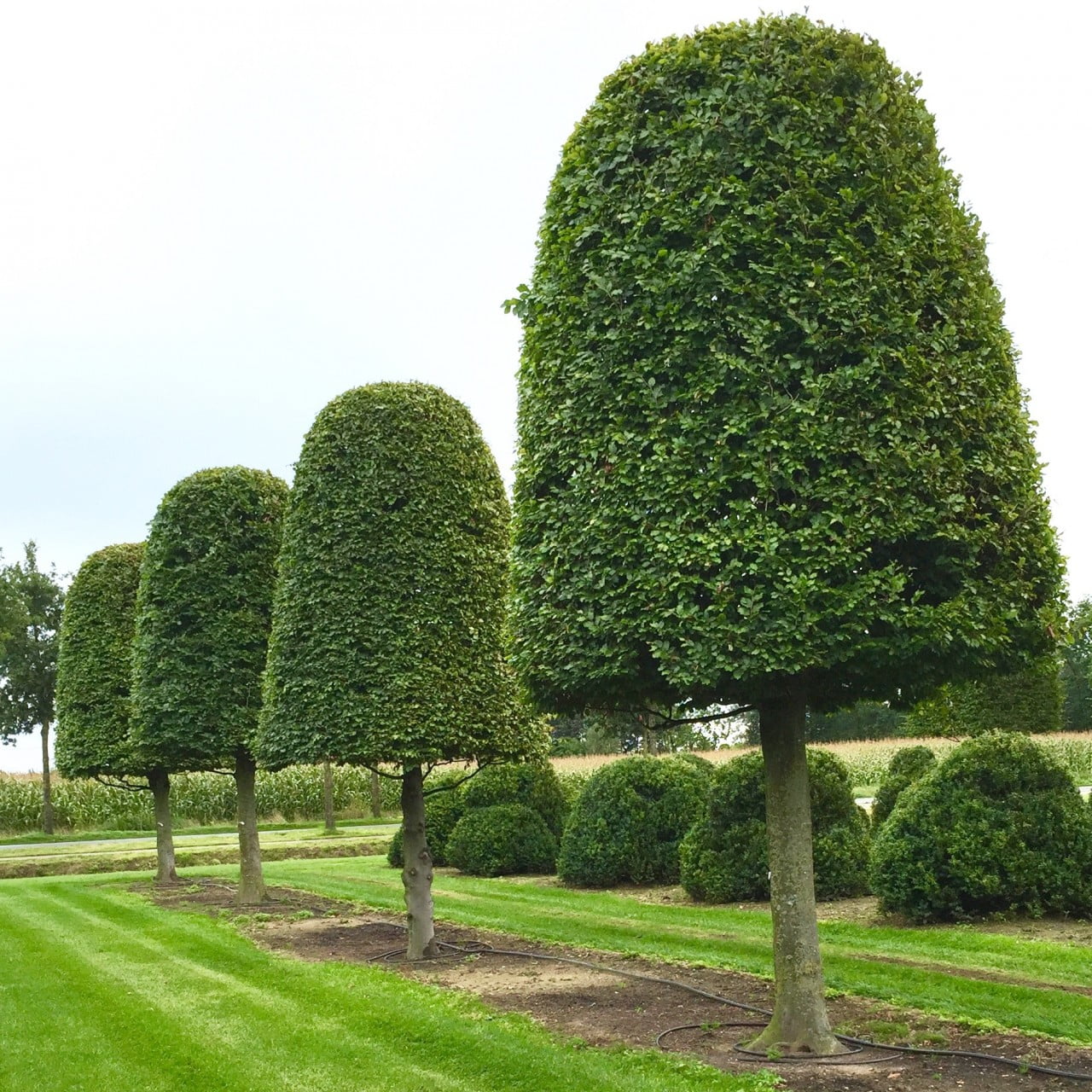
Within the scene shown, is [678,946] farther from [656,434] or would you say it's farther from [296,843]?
[296,843]

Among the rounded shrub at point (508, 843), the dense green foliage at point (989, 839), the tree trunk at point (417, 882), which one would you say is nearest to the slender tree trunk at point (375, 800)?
the rounded shrub at point (508, 843)

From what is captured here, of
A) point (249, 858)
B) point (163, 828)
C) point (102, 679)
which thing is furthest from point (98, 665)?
point (249, 858)

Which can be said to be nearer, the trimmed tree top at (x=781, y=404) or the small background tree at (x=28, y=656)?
the trimmed tree top at (x=781, y=404)

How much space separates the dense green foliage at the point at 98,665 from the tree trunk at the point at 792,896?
15.5 meters

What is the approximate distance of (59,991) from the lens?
10414mm

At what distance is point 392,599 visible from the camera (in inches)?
441

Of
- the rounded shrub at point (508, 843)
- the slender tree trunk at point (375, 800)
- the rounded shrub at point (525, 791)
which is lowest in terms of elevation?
the slender tree trunk at point (375, 800)

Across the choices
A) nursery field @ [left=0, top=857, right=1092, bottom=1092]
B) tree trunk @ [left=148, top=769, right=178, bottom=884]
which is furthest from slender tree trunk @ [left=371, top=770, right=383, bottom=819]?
nursery field @ [left=0, top=857, right=1092, bottom=1092]

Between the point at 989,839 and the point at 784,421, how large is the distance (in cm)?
638

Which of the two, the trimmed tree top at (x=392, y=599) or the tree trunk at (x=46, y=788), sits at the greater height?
the trimmed tree top at (x=392, y=599)

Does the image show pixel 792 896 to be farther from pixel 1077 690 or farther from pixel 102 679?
pixel 1077 690

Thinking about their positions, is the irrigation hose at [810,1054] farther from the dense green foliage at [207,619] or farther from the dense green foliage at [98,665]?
the dense green foliage at [98,665]

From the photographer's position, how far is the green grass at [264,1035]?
691cm

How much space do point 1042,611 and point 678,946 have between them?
5622mm
